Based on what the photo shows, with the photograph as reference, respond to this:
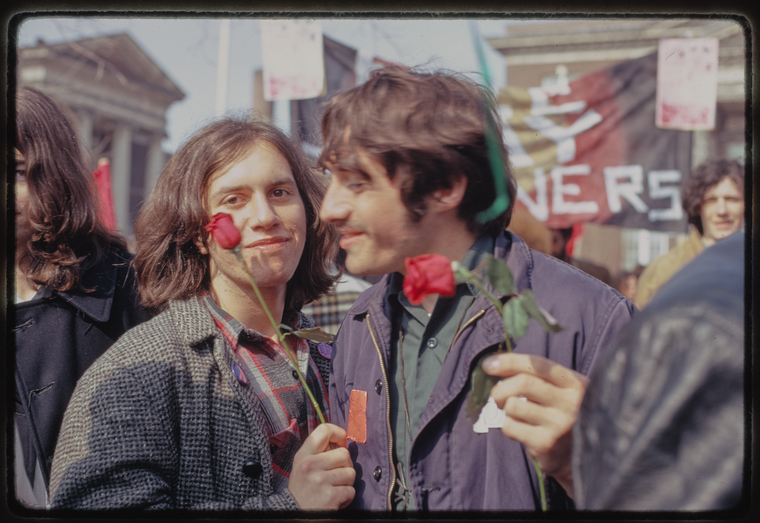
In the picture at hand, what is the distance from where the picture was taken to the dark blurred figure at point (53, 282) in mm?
2137

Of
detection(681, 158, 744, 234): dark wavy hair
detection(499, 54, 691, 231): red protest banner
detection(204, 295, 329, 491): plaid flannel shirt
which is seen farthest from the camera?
detection(499, 54, 691, 231): red protest banner

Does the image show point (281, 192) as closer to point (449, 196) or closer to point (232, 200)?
point (232, 200)

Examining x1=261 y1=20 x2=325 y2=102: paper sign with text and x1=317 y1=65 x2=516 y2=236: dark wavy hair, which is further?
x1=261 y1=20 x2=325 y2=102: paper sign with text

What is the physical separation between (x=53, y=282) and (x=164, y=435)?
1.04 meters

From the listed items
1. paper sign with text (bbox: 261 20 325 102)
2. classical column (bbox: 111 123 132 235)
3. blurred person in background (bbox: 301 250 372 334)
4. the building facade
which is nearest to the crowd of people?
blurred person in background (bbox: 301 250 372 334)

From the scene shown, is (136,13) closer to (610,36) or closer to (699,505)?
(699,505)

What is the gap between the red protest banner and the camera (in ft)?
17.9

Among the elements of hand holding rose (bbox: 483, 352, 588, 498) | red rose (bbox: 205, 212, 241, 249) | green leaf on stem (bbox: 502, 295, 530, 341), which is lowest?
hand holding rose (bbox: 483, 352, 588, 498)

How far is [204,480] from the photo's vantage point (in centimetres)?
161

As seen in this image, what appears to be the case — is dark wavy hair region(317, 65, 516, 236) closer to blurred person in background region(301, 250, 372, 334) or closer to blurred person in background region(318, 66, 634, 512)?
blurred person in background region(318, 66, 634, 512)

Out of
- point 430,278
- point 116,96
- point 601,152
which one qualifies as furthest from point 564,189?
point 116,96

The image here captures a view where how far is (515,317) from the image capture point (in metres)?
0.99

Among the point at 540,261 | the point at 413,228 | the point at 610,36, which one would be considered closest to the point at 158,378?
the point at 413,228

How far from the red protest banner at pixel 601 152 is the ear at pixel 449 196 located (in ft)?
13.3
